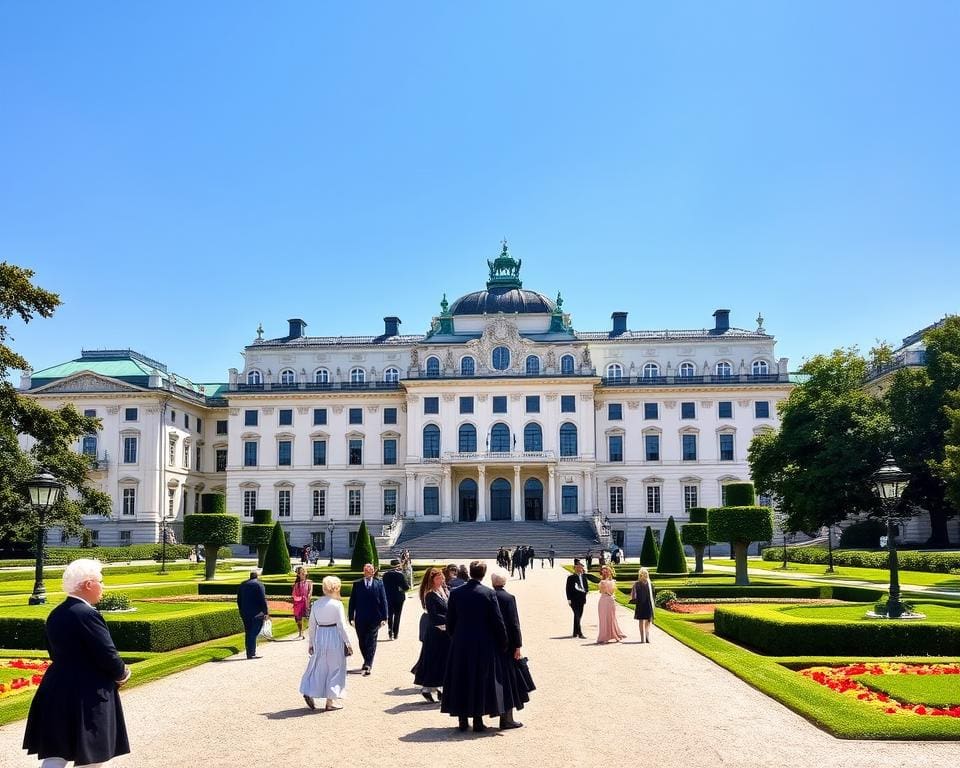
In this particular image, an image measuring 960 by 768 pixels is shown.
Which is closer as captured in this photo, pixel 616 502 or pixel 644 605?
pixel 644 605

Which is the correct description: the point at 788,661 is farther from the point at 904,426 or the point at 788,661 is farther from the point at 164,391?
the point at 164,391

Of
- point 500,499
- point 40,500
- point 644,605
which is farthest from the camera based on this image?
point 500,499

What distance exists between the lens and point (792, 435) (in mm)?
43844

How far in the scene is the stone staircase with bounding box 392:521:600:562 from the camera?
190 feet

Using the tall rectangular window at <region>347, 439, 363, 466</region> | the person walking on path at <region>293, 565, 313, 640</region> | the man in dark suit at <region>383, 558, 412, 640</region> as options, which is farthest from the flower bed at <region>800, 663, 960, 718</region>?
the tall rectangular window at <region>347, 439, 363, 466</region>

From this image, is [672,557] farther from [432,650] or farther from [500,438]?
[500,438]

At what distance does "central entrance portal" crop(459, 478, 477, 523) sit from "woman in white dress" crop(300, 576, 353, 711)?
184 ft

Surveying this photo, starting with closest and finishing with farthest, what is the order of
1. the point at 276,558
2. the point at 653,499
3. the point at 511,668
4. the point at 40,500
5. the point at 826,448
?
1. the point at 511,668
2. the point at 40,500
3. the point at 276,558
4. the point at 826,448
5. the point at 653,499

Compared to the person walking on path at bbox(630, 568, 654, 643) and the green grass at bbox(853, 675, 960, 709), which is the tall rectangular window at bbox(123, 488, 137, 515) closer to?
the person walking on path at bbox(630, 568, 654, 643)

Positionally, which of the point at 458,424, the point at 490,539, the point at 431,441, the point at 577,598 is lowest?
the point at 490,539

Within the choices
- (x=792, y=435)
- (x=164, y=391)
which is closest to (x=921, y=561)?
(x=792, y=435)

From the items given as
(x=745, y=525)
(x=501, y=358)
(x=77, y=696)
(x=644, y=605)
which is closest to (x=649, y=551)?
(x=745, y=525)

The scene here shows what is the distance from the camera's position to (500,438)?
6756 centimetres

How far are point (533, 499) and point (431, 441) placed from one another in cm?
849
